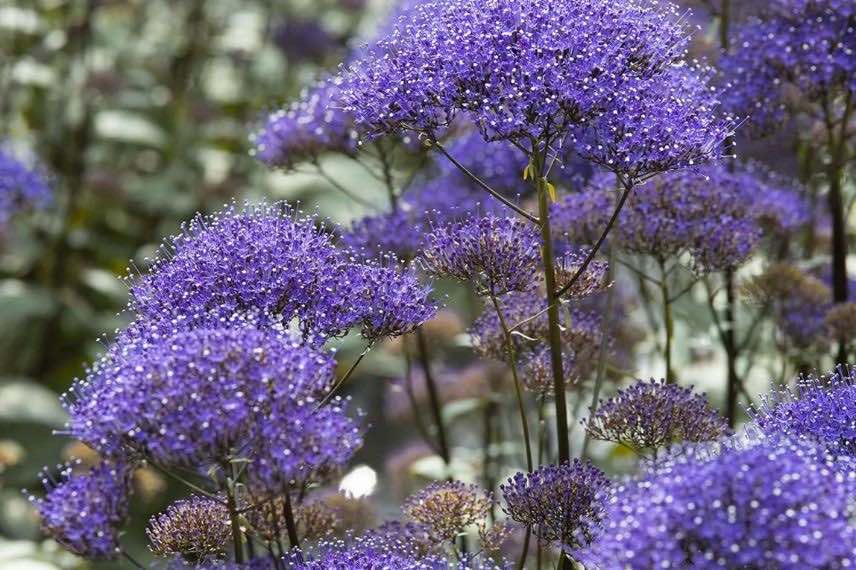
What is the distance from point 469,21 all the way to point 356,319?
71 cm

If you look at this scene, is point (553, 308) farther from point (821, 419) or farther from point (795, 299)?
point (795, 299)

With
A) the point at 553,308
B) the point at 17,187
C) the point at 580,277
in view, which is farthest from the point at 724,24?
the point at 17,187

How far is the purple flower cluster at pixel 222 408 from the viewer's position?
2.08 meters

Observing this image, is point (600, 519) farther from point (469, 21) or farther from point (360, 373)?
point (360, 373)

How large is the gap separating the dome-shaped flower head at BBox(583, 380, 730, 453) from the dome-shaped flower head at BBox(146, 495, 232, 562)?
87 centimetres

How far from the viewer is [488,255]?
272 cm

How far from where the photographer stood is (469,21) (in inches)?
107

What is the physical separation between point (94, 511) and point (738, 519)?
1.16 meters

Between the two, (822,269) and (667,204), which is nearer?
(667,204)

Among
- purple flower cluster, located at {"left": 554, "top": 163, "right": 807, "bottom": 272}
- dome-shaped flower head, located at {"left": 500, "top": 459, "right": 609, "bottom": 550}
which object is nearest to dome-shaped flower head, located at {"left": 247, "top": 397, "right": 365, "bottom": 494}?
dome-shaped flower head, located at {"left": 500, "top": 459, "right": 609, "bottom": 550}

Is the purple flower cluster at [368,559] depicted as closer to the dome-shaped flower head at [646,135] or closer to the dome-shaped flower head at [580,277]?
the dome-shaped flower head at [580,277]

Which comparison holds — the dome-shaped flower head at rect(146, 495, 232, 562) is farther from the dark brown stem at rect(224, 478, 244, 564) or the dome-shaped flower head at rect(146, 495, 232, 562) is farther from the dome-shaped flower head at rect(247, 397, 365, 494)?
the dome-shaped flower head at rect(247, 397, 365, 494)

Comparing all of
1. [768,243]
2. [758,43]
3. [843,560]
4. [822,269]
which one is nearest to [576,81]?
[843,560]

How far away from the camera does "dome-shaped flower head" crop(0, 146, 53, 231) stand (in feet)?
17.7
